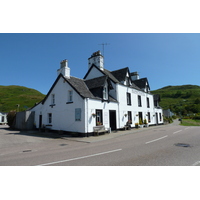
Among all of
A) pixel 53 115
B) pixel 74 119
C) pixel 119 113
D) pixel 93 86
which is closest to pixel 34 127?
pixel 53 115

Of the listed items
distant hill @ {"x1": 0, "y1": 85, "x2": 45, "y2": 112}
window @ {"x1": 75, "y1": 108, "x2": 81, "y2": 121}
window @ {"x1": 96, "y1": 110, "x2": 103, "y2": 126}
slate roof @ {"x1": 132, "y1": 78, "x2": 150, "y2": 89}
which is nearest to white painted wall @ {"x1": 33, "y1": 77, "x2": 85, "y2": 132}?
window @ {"x1": 75, "y1": 108, "x2": 81, "y2": 121}

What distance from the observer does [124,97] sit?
21297 millimetres

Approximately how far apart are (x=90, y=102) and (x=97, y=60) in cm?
996

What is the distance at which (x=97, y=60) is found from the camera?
73.5ft

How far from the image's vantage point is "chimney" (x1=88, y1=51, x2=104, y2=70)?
72.7 ft

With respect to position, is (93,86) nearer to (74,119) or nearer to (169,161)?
(74,119)

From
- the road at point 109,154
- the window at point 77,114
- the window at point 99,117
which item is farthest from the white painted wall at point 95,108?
the road at point 109,154

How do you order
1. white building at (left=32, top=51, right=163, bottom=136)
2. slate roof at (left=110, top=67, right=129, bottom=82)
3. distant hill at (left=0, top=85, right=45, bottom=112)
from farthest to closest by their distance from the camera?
1. distant hill at (left=0, top=85, right=45, bottom=112)
2. slate roof at (left=110, top=67, right=129, bottom=82)
3. white building at (left=32, top=51, right=163, bottom=136)

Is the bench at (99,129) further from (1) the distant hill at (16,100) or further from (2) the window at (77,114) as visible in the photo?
(1) the distant hill at (16,100)

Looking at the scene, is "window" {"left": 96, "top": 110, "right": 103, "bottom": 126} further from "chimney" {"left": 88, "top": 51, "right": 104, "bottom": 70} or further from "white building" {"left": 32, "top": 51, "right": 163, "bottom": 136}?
"chimney" {"left": 88, "top": 51, "right": 104, "bottom": 70}

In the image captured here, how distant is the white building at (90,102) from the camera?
604 inches

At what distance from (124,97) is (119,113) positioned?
3.15 meters

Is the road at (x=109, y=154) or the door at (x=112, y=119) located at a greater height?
the door at (x=112, y=119)

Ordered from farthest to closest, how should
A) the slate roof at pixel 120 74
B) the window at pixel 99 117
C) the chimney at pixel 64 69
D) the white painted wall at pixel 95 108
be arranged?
the slate roof at pixel 120 74, the chimney at pixel 64 69, the window at pixel 99 117, the white painted wall at pixel 95 108
